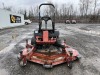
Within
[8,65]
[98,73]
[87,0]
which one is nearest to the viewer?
[98,73]

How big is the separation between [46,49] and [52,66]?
1.76 metres

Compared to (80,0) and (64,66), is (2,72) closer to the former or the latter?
(64,66)

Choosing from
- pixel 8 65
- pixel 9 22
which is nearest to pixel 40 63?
pixel 8 65

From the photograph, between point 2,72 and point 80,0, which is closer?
point 2,72

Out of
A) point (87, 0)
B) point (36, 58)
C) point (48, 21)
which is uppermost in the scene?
point (87, 0)

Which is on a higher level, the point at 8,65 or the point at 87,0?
the point at 87,0

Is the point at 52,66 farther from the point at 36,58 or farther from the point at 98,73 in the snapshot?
the point at 98,73

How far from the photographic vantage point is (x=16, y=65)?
571 cm

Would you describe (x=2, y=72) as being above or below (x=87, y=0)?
below

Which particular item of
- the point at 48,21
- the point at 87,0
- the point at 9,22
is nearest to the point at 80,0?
the point at 87,0

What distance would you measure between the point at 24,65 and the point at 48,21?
2773 mm

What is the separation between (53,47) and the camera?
7211 millimetres

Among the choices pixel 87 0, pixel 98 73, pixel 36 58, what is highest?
pixel 87 0

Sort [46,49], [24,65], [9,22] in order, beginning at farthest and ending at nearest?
[9,22] → [46,49] → [24,65]
